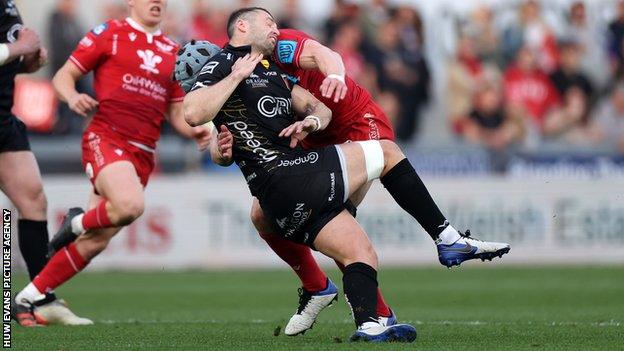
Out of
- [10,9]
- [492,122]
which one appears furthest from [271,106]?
[492,122]

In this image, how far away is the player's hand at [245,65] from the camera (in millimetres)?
7465

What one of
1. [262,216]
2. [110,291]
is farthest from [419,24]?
[262,216]

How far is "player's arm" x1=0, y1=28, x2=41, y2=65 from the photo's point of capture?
968cm

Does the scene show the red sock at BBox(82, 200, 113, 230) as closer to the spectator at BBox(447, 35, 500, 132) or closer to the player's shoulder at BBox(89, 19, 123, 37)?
the player's shoulder at BBox(89, 19, 123, 37)

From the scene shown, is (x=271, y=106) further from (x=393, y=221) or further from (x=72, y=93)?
(x=393, y=221)

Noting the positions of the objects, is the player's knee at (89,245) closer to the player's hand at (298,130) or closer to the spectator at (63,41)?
the player's hand at (298,130)

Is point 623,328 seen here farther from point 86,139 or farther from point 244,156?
point 86,139

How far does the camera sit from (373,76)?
64.1 ft

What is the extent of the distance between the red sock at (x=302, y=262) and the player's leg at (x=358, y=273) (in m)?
0.91

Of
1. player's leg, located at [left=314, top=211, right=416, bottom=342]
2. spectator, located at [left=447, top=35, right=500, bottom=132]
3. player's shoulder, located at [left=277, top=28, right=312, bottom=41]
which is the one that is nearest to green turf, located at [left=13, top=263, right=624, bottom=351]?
player's leg, located at [left=314, top=211, right=416, bottom=342]

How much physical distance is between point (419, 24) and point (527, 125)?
92.6 inches

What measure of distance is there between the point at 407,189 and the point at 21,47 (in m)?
3.61

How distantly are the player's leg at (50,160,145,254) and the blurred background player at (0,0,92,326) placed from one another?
13.7 inches

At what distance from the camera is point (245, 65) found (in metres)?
7.55
